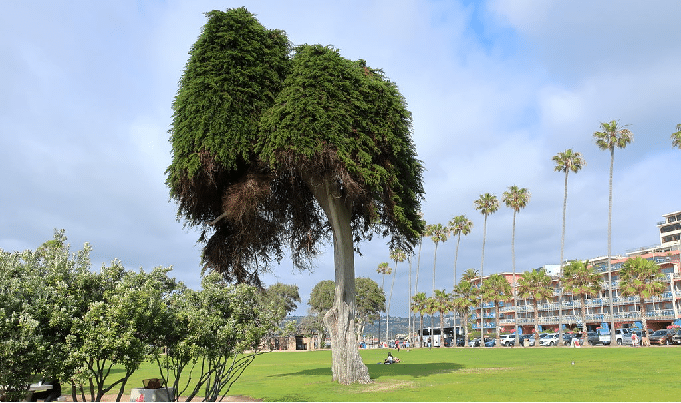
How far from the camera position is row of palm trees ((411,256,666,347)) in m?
67.4

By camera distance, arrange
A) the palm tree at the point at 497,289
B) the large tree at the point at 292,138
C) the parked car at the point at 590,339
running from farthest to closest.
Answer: the palm tree at the point at 497,289 → the parked car at the point at 590,339 → the large tree at the point at 292,138

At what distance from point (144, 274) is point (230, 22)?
56.7 feet

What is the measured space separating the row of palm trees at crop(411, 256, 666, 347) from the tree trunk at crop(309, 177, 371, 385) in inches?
1945

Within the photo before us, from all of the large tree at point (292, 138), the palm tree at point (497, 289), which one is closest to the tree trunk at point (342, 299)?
the large tree at point (292, 138)

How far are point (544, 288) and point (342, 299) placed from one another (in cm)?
6306

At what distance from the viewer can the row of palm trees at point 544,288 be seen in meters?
67.4

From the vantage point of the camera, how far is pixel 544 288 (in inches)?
→ 3241

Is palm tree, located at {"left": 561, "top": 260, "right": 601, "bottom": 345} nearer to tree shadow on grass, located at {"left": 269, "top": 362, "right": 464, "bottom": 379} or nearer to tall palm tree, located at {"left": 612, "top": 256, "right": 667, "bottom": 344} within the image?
tall palm tree, located at {"left": 612, "top": 256, "right": 667, "bottom": 344}

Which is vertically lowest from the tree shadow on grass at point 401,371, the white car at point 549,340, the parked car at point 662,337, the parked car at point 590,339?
the white car at point 549,340

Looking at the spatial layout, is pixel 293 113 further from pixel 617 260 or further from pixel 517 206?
pixel 617 260

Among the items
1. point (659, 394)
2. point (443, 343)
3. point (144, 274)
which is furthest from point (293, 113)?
point (443, 343)

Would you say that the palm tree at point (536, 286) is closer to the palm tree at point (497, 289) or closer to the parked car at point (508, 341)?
the palm tree at point (497, 289)

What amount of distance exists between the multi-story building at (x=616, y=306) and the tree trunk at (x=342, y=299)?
5442 centimetres

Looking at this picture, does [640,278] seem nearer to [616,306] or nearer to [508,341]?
[508,341]
